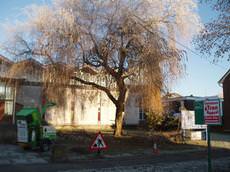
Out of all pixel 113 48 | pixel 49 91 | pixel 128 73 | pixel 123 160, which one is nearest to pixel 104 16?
pixel 113 48

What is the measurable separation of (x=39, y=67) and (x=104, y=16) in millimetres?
5685

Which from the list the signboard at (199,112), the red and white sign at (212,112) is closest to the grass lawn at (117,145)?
the signboard at (199,112)

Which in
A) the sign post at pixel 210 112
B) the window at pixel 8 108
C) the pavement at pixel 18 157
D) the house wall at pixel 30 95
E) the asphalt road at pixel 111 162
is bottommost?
the asphalt road at pixel 111 162

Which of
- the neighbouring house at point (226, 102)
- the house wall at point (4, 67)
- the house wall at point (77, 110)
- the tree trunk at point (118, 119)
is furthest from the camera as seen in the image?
the neighbouring house at point (226, 102)

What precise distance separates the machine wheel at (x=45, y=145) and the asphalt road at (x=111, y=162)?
3718 mm

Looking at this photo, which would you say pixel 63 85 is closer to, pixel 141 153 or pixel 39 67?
pixel 39 67

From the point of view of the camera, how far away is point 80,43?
80.5 ft

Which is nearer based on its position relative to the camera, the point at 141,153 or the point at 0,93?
the point at 141,153

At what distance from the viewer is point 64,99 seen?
2655 centimetres

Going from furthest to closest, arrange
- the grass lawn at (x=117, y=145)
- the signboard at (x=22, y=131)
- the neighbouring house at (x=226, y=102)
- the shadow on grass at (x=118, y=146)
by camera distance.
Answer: the neighbouring house at (x=226, y=102)
the signboard at (x=22, y=131)
the grass lawn at (x=117, y=145)
the shadow on grass at (x=118, y=146)

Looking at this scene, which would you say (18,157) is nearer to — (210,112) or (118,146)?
(118,146)

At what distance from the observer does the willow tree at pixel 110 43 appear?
24344mm

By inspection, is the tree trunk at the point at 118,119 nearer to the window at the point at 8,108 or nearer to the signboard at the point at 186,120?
the signboard at the point at 186,120

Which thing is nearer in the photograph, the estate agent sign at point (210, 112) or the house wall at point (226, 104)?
the estate agent sign at point (210, 112)
